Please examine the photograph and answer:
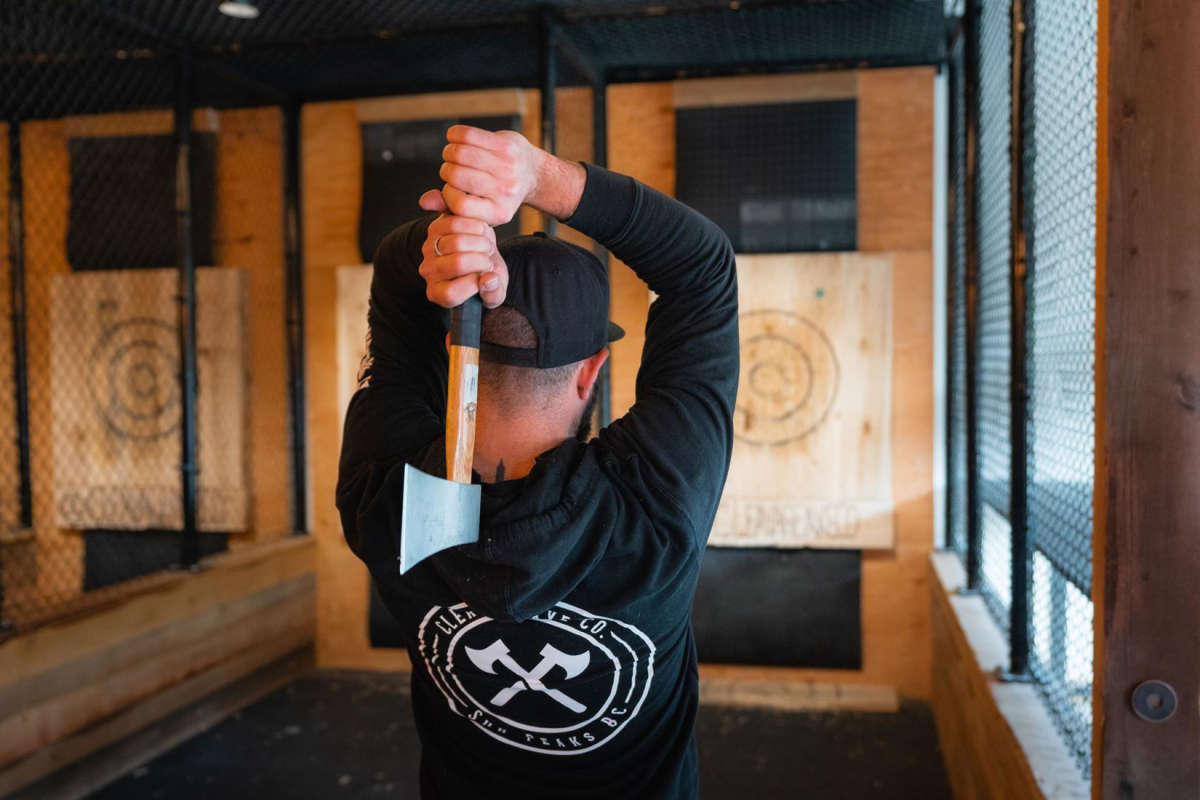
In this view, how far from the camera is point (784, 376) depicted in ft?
10.4

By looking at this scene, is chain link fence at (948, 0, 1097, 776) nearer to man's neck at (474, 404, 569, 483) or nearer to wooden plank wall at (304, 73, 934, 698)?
wooden plank wall at (304, 73, 934, 698)

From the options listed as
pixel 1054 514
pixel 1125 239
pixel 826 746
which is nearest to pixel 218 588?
pixel 826 746

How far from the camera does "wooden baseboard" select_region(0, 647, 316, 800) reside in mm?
2336

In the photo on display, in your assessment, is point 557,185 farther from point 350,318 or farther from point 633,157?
point 350,318

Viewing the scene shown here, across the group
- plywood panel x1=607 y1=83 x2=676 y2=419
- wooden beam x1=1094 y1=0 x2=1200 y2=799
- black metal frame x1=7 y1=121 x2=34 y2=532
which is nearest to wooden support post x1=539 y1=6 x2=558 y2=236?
plywood panel x1=607 y1=83 x2=676 y2=419

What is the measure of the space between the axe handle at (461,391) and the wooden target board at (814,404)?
2.36 metres

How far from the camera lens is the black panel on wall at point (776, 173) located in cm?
314

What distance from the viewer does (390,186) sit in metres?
3.41

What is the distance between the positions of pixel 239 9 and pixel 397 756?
2.24 meters

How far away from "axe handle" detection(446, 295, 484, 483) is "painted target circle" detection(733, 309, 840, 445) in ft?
7.76

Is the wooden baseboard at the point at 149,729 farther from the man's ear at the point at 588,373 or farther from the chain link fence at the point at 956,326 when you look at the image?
the chain link fence at the point at 956,326

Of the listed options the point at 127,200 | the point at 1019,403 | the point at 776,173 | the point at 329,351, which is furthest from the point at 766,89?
the point at 127,200

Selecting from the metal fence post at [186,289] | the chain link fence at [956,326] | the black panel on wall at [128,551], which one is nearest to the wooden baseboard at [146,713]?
the metal fence post at [186,289]

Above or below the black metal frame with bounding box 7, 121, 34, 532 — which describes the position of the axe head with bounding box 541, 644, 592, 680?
below
